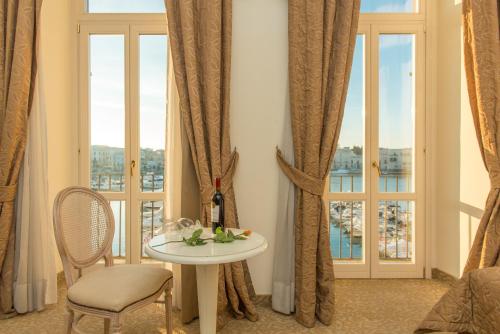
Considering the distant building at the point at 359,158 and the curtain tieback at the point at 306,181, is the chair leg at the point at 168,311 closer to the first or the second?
the curtain tieback at the point at 306,181

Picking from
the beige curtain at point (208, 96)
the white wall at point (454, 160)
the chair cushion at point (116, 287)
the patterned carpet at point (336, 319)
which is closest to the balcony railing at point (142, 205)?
the patterned carpet at point (336, 319)

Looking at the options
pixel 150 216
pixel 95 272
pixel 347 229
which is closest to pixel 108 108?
pixel 150 216

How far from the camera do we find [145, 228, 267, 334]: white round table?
1584 millimetres

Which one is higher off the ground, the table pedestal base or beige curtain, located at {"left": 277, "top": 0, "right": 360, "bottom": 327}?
beige curtain, located at {"left": 277, "top": 0, "right": 360, "bottom": 327}

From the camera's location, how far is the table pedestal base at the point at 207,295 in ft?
6.05

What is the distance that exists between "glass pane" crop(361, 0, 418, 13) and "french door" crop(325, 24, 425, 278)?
0.67ft

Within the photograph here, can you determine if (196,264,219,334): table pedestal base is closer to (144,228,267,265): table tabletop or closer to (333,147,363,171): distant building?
(144,228,267,265): table tabletop

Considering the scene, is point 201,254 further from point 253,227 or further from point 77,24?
point 77,24

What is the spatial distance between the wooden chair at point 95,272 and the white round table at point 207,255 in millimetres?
285

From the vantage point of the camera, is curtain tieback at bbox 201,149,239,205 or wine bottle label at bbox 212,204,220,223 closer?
wine bottle label at bbox 212,204,220,223

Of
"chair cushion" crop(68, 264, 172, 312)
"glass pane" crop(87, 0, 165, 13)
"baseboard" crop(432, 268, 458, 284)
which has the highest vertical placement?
"glass pane" crop(87, 0, 165, 13)

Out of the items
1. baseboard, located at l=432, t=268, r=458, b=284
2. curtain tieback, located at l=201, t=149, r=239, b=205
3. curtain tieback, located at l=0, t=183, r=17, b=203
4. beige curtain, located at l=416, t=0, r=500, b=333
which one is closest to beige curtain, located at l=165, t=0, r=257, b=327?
curtain tieback, located at l=201, t=149, r=239, b=205

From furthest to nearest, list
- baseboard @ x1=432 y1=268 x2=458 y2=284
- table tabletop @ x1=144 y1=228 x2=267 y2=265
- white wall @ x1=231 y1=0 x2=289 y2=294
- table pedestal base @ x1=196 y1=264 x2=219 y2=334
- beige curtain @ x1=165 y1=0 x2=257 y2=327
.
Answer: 1. baseboard @ x1=432 y1=268 x2=458 y2=284
2. white wall @ x1=231 y1=0 x2=289 y2=294
3. beige curtain @ x1=165 y1=0 x2=257 y2=327
4. table pedestal base @ x1=196 y1=264 x2=219 y2=334
5. table tabletop @ x1=144 y1=228 x2=267 y2=265

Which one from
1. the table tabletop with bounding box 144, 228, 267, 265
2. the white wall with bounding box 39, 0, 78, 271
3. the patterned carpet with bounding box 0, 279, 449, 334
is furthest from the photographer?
the white wall with bounding box 39, 0, 78, 271
